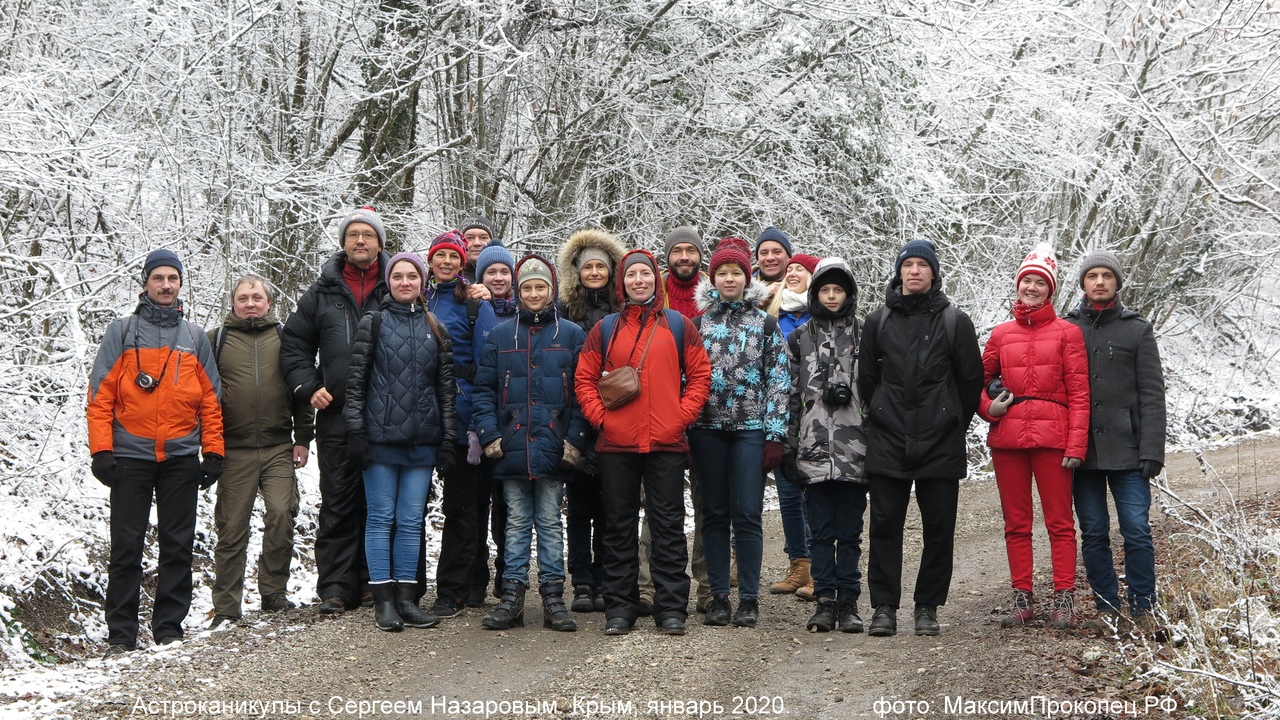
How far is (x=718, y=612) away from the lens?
6773mm

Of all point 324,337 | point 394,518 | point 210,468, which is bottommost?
point 394,518

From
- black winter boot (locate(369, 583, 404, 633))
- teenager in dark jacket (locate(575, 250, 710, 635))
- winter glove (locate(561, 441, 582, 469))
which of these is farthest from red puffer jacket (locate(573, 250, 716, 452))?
black winter boot (locate(369, 583, 404, 633))

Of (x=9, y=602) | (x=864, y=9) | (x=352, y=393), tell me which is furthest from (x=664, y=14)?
(x=9, y=602)

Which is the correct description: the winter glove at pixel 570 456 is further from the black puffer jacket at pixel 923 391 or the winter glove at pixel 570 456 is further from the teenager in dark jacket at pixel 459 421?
the black puffer jacket at pixel 923 391

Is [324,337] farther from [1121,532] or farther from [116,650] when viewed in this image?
[1121,532]

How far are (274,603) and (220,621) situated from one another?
0.38 metres

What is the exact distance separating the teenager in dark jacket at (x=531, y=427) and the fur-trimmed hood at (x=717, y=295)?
2.67ft

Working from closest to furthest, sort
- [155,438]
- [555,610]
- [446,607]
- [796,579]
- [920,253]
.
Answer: [920,253] → [155,438] → [555,610] → [446,607] → [796,579]

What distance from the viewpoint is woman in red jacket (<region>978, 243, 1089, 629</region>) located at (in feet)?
Answer: 21.0

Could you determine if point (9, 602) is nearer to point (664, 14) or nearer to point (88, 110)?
point (88, 110)

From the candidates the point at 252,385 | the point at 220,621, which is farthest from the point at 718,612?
the point at 252,385

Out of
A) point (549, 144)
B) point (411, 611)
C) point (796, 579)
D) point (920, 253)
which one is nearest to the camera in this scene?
point (920, 253)

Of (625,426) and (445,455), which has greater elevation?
(625,426)

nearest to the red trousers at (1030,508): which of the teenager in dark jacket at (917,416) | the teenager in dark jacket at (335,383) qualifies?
the teenager in dark jacket at (917,416)
